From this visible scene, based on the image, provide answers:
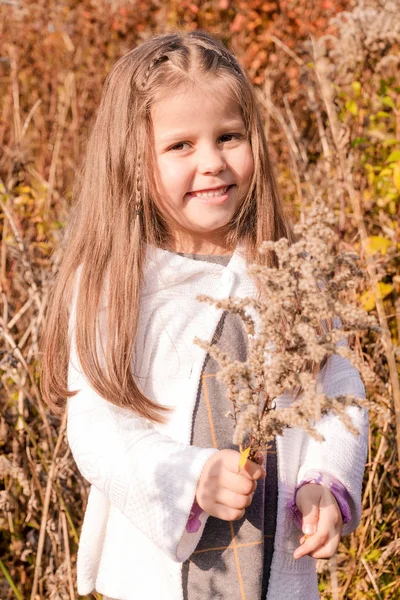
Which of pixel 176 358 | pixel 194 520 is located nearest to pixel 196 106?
pixel 176 358

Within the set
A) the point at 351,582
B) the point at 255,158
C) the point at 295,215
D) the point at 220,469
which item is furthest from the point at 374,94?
the point at 220,469

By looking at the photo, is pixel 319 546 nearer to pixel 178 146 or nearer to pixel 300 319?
pixel 300 319

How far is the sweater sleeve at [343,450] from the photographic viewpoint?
137 centimetres

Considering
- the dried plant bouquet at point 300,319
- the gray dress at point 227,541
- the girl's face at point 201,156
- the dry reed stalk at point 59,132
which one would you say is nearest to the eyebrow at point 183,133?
the girl's face at point 201,156

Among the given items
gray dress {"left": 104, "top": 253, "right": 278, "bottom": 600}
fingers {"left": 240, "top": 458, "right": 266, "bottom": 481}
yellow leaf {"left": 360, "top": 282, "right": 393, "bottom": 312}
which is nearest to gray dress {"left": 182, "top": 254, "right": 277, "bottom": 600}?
gray dress {"left": 104, "top": 253, "right": 278, "bottom": 600}

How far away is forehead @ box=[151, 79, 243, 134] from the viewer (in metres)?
1.42

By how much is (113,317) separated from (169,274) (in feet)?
0.47

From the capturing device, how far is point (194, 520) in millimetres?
1280

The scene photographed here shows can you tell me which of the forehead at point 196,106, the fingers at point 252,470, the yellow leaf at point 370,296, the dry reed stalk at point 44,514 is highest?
the forehead at point 196,106

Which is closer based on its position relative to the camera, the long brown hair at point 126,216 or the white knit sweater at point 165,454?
the white knit sweater at point 165,454

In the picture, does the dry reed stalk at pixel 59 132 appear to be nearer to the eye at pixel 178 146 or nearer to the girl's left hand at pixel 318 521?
the eye at pixel 178 146

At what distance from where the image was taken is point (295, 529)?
137cm

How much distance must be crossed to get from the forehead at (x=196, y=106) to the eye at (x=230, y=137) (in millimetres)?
28

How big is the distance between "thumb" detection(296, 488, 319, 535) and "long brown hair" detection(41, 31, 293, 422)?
0.29m
